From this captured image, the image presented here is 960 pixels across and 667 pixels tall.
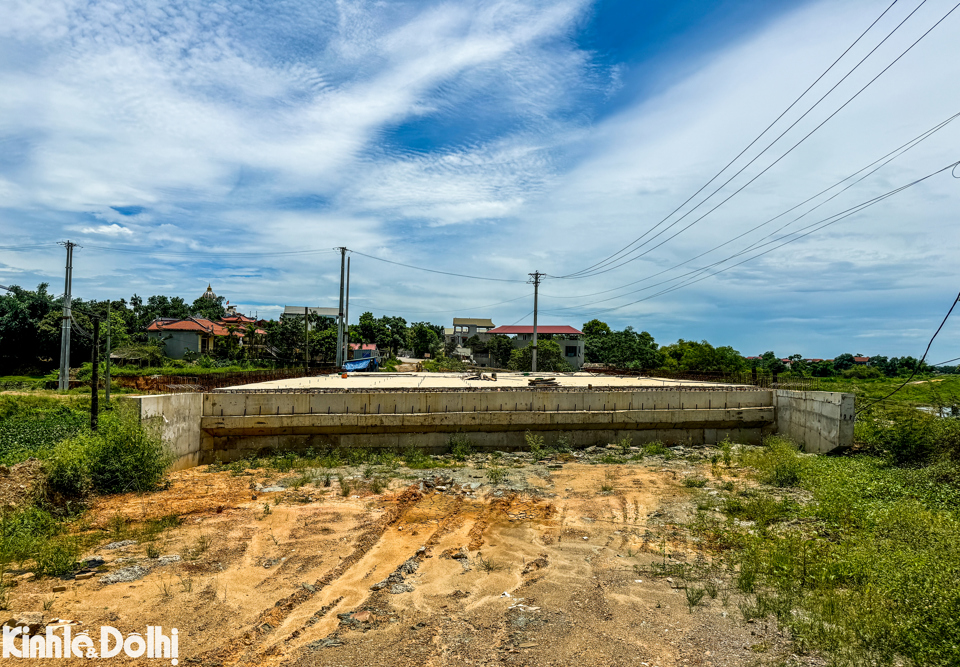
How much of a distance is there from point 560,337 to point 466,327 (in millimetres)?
→ 32620

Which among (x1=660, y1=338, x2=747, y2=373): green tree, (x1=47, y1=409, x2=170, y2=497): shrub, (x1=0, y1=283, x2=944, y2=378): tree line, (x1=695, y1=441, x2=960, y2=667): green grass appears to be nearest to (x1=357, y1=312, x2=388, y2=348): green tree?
(x1=0, y1=283, x2=944, y2=378): tree line

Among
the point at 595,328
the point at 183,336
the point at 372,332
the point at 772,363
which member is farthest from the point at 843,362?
the point at 183,336

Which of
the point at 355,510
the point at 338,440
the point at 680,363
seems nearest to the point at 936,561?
the point at 355,510

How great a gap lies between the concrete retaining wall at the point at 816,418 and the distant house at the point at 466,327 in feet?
235

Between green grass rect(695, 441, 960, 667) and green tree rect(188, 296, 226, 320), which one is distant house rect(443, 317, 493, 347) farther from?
green grass rect(695, 441, 960, 667)

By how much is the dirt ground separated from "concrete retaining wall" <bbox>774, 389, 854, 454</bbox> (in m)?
8.33

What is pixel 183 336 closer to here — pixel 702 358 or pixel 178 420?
pixel 178 420

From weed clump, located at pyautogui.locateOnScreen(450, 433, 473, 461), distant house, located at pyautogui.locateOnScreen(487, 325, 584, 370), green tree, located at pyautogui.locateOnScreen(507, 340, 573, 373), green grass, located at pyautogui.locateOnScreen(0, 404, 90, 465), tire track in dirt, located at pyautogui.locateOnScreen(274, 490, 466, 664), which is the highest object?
distant house, located at pyautogui.locateOnScreen(487, 325, 584, 370)

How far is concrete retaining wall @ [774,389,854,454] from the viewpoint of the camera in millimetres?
17578

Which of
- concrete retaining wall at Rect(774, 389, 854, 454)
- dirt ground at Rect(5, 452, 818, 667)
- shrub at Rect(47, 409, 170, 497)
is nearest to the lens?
dirt ground at Rect(5, 452, 818, 667)

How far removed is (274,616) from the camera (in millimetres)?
6957

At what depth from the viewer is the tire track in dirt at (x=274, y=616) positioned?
6.03m

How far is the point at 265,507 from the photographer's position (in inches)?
455

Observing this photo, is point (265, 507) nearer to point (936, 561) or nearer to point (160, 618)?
point (160, 618)
